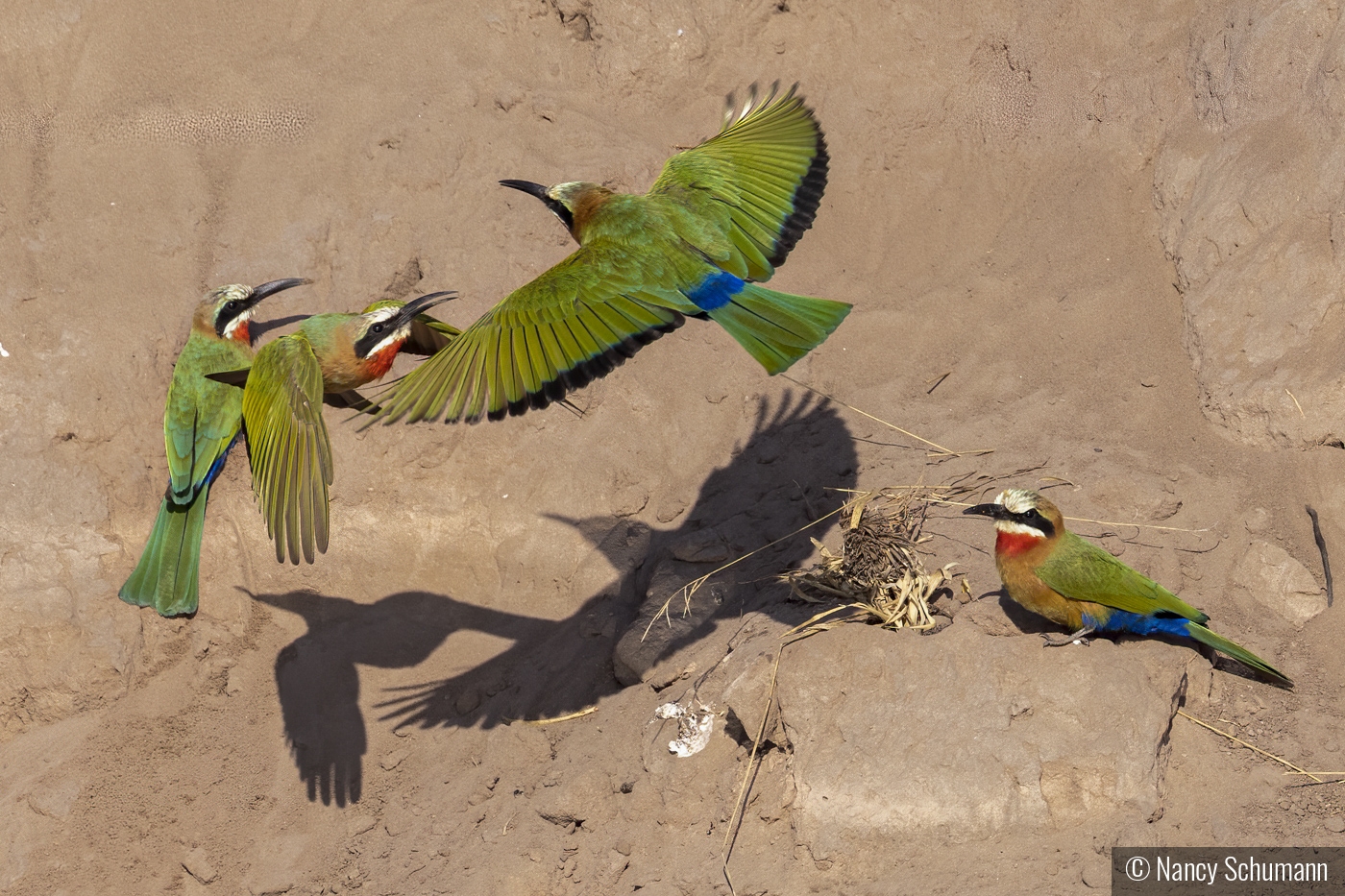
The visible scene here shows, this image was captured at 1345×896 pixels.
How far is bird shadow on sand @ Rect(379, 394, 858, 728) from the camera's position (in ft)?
14.1

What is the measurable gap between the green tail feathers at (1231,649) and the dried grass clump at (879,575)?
29.3 inches

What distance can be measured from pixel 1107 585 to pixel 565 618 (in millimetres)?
2193

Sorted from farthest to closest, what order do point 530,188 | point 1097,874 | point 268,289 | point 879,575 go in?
point 268,289, point 530,188, point 879,575, point 1097,874

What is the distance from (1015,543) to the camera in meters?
3.45

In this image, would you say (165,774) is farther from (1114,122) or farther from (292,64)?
(1114,122)

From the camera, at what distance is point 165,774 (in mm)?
4492

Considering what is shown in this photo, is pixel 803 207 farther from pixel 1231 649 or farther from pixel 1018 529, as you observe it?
pixel 1231 649

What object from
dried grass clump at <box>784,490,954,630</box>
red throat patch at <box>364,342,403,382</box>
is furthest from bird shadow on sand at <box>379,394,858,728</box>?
red throat patch at <box>364,342,403,382</box>

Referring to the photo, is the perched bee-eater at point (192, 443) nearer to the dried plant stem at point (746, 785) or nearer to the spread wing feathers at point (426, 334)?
the spread wing feathers at point (426, 334)

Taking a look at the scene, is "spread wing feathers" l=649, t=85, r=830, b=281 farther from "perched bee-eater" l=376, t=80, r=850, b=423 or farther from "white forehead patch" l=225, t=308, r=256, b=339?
"white forehead patch" l=225, t=308, r=256, b=339

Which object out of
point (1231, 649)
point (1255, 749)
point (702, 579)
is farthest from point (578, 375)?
point (1255, 749)

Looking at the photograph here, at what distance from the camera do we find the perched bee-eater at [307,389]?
327cm

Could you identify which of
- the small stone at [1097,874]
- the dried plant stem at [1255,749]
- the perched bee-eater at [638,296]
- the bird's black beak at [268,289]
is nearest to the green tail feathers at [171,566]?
the bird's black beak at [268,289]

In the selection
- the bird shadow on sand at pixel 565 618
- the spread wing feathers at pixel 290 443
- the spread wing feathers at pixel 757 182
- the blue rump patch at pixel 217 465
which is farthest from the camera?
the bird shadow on sand at pixel 565 618
